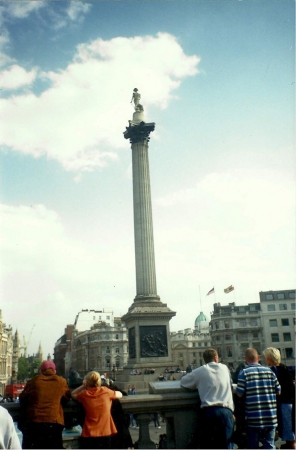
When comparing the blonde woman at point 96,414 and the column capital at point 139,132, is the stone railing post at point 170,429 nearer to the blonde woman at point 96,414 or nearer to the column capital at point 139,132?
the blonde woman at point 96,414

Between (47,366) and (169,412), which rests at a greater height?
(47,366)

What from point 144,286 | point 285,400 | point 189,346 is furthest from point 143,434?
point 189,346

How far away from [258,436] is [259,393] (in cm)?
66

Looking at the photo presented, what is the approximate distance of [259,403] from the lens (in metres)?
5.62

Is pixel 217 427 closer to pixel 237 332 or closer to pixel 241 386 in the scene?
pixel 241 386

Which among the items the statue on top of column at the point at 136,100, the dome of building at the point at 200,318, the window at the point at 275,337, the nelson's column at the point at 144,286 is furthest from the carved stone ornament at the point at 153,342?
the dome of building at the point at 200,318

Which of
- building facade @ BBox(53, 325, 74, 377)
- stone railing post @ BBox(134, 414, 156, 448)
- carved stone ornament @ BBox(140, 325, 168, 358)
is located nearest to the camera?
stone railing post @ BBox(134, 414, 156, 448)

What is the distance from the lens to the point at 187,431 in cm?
596

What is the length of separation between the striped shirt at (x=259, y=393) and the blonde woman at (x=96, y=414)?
6.72 feet

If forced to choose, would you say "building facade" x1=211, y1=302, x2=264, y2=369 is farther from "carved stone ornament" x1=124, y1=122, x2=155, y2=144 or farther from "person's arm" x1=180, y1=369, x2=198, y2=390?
"person's arm" x1=180, y1=369, x2=198, y2=390

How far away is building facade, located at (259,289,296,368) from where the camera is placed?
71.0 meters

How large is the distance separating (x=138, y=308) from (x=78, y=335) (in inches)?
2930

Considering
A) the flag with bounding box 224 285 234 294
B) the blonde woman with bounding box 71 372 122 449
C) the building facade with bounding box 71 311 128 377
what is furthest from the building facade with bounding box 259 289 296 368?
the blonde woman with bounding box 71 372 122 449

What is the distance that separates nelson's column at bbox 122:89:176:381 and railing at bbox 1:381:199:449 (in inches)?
898
